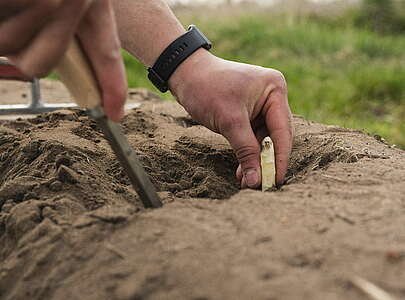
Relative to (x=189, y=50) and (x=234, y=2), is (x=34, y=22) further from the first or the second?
(x=234, y=2)

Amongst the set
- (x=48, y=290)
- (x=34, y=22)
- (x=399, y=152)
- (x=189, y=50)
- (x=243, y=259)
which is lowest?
(x=399, y=152)

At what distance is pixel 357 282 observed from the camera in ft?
3.31

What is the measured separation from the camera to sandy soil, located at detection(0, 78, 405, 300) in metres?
1.06

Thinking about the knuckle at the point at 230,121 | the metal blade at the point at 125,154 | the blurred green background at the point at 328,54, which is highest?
the metal blade at the point at 125,154

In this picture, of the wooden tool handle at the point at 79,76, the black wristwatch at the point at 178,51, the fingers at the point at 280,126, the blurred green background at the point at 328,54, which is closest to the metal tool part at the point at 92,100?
the wooden tool handle at the point at 79,76

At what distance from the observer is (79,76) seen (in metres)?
1.21

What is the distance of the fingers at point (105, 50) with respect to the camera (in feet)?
3.68

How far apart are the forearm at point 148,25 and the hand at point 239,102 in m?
0.12

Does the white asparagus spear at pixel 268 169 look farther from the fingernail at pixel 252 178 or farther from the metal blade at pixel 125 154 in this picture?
the metal blade at pixel 125 154

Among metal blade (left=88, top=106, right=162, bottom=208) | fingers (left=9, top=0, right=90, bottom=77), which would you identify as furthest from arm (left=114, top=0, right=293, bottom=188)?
fingers (left=9, top=0, right=90, bottom=77)

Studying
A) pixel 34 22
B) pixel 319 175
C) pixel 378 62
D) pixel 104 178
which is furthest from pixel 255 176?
pixel 378 62

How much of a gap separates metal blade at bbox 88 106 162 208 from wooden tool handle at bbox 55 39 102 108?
3 cm

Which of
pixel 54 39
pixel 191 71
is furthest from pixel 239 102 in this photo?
pixel 54 39

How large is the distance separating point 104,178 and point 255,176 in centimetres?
49
